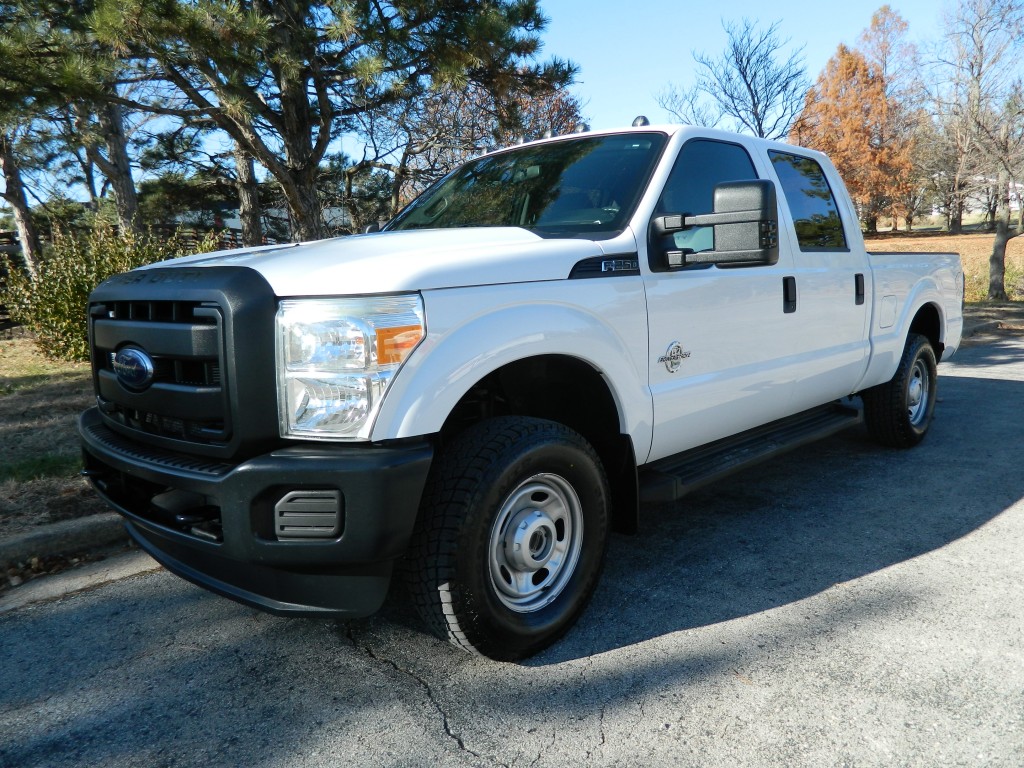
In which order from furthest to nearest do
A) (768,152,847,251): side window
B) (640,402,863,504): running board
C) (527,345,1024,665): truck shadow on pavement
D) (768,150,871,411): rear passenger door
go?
(768,152,847,251): side window, (768,150,871,411): rear passenger door, (640,402,863,504): running board, (527,345,1024,665): truck shadow on pavement

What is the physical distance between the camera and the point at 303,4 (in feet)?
23.1

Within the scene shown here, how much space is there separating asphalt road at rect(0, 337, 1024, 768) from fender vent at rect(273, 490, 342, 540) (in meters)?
0.62

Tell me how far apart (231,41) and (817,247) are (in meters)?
4.79

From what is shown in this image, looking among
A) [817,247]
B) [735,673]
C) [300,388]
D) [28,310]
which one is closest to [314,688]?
[300,388]

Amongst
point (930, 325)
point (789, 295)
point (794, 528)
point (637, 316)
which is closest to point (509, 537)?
point (637, 316)

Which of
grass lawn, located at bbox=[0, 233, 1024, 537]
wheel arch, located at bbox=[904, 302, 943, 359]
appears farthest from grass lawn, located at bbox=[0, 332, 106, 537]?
wheel arch, located at bbox=[904, 302, 943, 359]

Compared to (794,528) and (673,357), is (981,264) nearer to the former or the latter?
(794,528)

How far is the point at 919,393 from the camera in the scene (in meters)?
5.38

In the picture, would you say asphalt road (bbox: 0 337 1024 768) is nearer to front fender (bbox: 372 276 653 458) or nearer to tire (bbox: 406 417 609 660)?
tire (bbox: 406 417 609 660)

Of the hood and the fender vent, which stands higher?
the hood

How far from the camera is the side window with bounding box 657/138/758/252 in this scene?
10.8 feet

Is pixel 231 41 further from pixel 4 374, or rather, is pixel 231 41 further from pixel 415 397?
pixel 415 397

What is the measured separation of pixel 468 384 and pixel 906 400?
12.6 ft

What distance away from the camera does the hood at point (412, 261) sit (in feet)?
7.43
